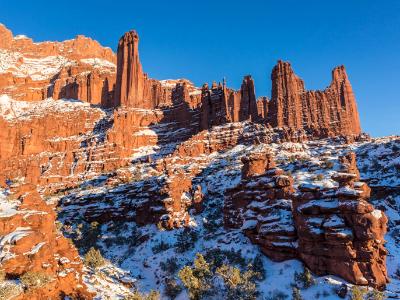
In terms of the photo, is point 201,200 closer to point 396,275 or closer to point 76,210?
point 76,210

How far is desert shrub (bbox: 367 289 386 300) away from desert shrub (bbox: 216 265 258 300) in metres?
10.6

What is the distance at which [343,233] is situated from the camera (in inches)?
1467

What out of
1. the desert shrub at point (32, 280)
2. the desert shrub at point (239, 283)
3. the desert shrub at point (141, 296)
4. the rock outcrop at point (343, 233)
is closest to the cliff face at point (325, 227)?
the rock outcrop at point (343, 233)

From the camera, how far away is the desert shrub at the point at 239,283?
130 feet

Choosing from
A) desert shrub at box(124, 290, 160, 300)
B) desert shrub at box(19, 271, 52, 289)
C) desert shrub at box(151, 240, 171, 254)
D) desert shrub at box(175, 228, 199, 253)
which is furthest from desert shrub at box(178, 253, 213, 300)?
desert shrub at box(19, 271, 52, 289)

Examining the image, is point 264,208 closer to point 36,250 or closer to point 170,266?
point 170,266

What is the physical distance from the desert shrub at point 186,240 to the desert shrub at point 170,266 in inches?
105

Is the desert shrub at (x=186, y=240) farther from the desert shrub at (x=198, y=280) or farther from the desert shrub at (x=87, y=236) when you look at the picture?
the desert shrub at (x=87, y=236)

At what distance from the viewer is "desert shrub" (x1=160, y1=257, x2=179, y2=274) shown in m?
51.0

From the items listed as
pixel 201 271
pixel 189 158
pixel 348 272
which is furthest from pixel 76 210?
pixel 348 272

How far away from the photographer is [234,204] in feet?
185

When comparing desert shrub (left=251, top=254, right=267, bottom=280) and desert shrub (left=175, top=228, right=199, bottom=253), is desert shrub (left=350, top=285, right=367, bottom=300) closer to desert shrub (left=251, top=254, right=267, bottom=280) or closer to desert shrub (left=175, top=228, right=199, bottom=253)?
desert shrub (left=251, top=254, right=267, bottom=280)

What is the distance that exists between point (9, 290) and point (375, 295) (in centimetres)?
2982

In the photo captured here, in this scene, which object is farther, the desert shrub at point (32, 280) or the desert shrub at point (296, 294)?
the desert shrub at point (296, 294)
